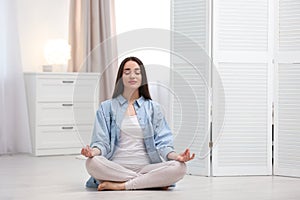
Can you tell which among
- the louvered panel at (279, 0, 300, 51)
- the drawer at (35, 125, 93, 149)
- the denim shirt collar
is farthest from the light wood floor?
the louvered panel at (279, 0, 300, 51)

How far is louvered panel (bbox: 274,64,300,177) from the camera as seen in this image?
3.90m

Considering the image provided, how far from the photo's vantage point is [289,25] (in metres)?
3.92

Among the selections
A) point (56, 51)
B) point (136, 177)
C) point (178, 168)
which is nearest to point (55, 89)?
point (56, 51)

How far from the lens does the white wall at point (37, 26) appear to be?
5.40 metres

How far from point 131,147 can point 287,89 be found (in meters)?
1.22

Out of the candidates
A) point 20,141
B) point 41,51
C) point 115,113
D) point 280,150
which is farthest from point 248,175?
point 41,51

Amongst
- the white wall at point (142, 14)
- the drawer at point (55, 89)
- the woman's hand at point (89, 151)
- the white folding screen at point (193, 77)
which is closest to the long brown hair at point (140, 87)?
the woman's hand at point (89, 151)

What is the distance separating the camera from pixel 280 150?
3947 mm

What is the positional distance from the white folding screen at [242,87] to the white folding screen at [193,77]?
61 mm

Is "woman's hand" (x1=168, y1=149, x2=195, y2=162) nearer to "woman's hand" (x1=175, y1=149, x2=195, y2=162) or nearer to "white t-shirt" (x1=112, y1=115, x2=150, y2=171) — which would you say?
"woman's hand" (x1=175, y1=149, x2=195, y2=162)

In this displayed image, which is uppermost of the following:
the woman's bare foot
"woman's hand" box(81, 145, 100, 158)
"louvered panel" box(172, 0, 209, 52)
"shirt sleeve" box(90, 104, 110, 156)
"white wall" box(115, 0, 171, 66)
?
"white wall" box(115, 0, 171, 66)

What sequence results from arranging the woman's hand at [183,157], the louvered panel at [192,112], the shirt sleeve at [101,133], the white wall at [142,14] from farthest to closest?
the white wall at [142,14]
the louvered panel at [192,112]
the shirt sleeve at [101,133]
the woman's hand at [183,157]

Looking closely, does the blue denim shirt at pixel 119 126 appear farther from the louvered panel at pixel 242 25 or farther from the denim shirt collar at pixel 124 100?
the louvered panel at pixel 242 25

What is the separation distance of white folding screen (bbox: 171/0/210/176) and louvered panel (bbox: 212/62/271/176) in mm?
92
